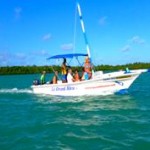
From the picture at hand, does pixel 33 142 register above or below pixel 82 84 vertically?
below

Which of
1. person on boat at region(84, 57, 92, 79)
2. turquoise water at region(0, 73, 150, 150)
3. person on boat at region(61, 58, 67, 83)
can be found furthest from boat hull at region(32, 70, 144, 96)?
turquoise water at region(0, 73, 150, 150)

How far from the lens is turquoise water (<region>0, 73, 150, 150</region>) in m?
11.7

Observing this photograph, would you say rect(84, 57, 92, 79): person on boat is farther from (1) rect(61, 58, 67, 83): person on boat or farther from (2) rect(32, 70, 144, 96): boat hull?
(1) rect(61, 58, 67, 83): person on boat

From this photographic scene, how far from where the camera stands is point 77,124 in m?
14.8

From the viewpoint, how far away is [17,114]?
60.9ft

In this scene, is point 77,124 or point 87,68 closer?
point 77,124

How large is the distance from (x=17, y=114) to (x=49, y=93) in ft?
27.5

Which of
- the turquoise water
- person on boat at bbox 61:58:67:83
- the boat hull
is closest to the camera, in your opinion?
the turquoise water

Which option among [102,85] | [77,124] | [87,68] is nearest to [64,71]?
[87,68]

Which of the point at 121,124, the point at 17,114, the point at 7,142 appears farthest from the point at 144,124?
the point at 17,114

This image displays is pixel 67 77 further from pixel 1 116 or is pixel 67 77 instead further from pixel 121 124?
pixel 121 124

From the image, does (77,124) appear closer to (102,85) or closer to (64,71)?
(102,85)

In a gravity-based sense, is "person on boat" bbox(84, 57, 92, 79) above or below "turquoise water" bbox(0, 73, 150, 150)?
above

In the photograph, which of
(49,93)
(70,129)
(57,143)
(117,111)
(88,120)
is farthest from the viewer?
(49,93)
